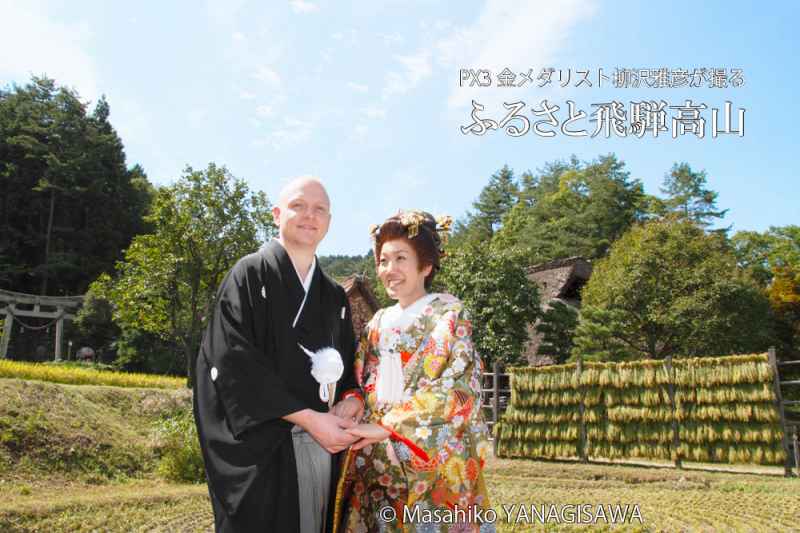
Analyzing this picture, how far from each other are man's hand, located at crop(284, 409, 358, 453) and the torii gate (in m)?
27.0

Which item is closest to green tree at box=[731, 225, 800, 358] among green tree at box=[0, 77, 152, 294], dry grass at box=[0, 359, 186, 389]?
dry grass at box=[0, 359, 186, 389]

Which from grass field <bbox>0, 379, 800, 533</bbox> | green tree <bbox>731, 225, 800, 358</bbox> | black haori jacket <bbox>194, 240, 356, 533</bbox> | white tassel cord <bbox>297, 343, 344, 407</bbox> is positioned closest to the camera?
black haori jacket <bbox>194, 240, 356, 533</bbox>

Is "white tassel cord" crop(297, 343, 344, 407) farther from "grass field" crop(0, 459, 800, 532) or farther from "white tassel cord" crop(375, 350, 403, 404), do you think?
"grass field" crop(0, 459, 800, 532)

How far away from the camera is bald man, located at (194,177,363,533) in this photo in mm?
2385

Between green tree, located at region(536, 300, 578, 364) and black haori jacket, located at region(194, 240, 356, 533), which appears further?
green tree, located at region(536, 300, 578, 364)

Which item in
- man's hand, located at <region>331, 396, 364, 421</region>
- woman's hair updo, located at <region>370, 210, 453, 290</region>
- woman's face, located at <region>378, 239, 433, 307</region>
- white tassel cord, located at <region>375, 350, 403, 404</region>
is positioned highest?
woman's hair updo, located at <region>370, 210, 453, 290</region>

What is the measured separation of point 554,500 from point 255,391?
6083 mm

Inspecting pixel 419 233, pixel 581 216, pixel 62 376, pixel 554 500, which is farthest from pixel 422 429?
pixel 581 216

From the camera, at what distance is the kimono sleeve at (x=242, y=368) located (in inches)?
93.7

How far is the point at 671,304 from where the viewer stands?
68.2 feet

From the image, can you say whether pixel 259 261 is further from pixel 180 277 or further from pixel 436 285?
pixel 436 285

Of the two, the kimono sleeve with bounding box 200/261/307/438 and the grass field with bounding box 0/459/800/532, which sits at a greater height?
the kimono sleeve with bounding box 200/261/307/438

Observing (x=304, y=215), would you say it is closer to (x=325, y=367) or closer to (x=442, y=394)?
(x=325, y=367)

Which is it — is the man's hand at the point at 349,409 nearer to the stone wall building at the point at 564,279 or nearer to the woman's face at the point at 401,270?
the woman's face at the point at 401,270
